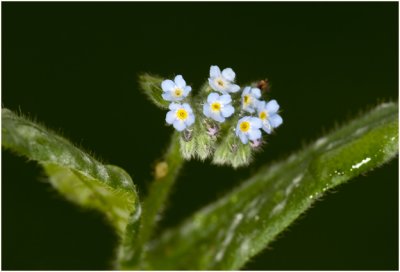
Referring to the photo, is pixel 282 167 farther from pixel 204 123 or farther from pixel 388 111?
pixel 204 123

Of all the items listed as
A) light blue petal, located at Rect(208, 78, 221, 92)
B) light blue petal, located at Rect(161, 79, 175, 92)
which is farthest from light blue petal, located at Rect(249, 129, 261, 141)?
light blue petal, located at Rect(161, 79, 175, 92)

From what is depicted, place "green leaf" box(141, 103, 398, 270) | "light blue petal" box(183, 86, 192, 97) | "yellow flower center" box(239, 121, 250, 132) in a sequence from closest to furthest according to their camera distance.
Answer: "light blue petal" box(183, 86, 192, 97)
"yellow flower center" box(239, 121, 250, 132)
"green leaf" box(141, 103, 398, 270)

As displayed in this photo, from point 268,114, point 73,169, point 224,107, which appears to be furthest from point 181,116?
point 73,169

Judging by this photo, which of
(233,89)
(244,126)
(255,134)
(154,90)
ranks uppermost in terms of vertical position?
(154,90)

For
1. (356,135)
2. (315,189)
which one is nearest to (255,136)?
(315,189)

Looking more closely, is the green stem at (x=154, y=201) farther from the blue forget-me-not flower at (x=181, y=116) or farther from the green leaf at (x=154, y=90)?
the blue forget-me-not flower at (x=181, y=116)

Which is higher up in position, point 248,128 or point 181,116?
point 181,116

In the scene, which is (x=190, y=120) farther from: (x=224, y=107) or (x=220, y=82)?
(x=220, y=82)

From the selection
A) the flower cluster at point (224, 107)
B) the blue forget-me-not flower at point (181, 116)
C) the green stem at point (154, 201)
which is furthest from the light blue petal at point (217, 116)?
the green stem at point (154, 201)

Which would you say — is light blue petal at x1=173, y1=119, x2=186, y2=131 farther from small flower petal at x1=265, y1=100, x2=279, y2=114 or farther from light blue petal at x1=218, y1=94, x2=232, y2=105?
small flower petal at x1=265, y1=100, x2=279, y2=114
